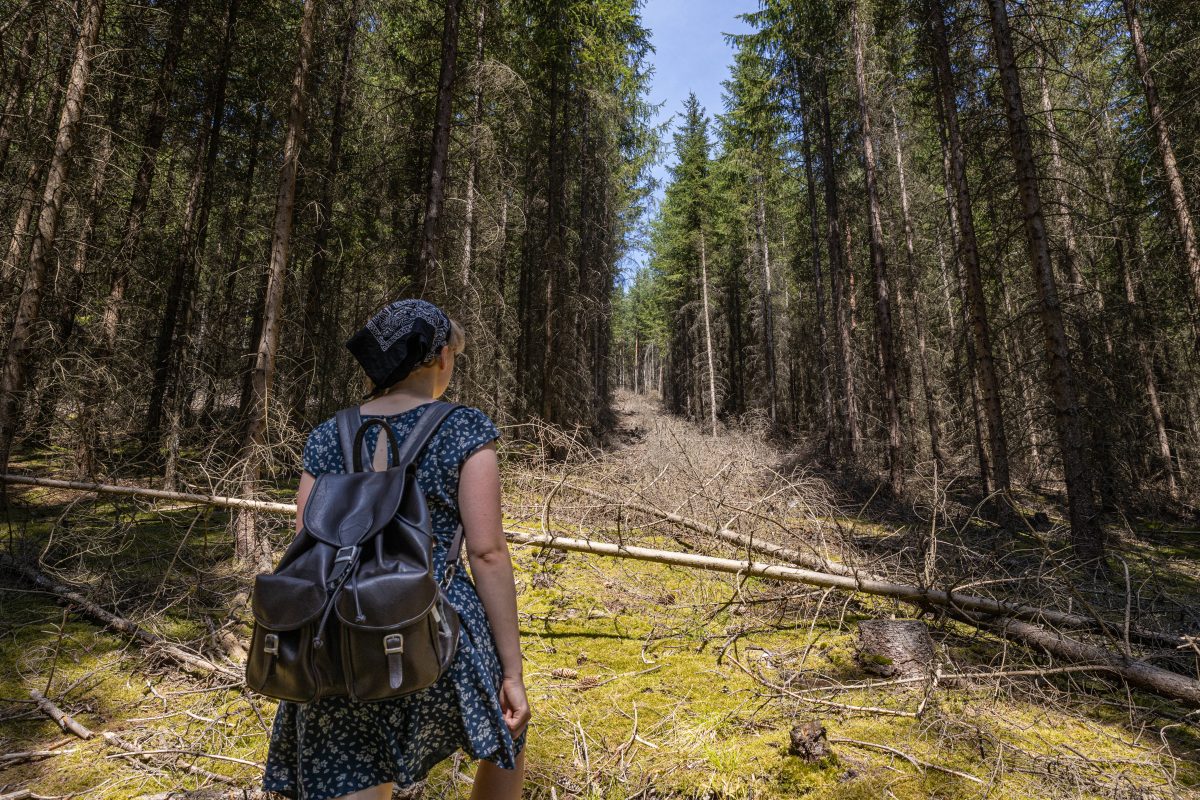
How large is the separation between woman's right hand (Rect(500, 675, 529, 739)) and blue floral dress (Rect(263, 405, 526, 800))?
1.5 inches

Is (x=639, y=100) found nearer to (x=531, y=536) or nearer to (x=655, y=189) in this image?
(x=655, y=189)

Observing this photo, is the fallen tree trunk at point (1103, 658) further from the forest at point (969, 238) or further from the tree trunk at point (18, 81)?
the tree trunk at point (18, 81)

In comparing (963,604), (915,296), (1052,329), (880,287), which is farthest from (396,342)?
(915,296)

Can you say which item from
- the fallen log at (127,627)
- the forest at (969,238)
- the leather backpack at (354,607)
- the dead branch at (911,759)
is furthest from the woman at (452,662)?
the forest at (969,238)

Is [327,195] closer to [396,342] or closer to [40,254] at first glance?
[40,254]

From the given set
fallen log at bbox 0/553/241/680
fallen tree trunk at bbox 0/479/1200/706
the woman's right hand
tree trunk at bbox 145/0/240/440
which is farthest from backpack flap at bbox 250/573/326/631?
tree trunk at bbox 145/0/240/440

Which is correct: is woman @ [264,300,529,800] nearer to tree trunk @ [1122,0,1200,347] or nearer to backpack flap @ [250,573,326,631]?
backpack flap @ [250,573,326,631]

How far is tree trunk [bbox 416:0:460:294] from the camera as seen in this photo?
8.68 m

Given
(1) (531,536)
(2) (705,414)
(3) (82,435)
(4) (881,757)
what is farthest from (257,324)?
(2) (705,414)

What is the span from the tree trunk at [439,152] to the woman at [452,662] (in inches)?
287

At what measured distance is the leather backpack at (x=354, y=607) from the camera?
1426mm

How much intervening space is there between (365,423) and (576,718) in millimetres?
2751

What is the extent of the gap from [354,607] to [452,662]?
15.2 inches

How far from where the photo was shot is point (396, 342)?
6.09 ft
